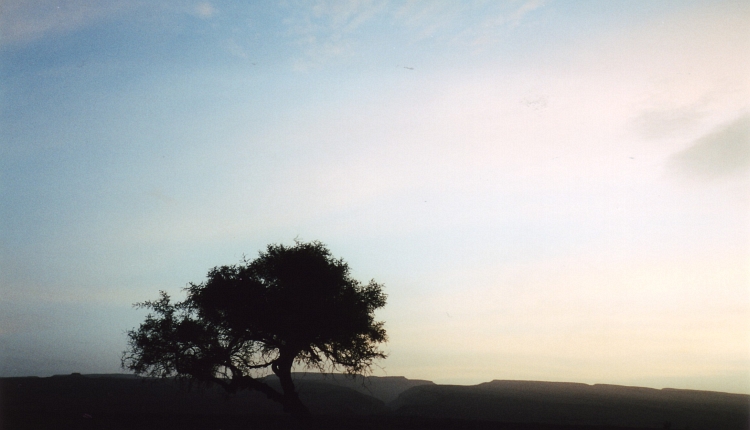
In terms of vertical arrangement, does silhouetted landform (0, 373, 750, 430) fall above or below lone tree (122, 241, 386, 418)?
below

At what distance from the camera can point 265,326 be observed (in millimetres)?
36688

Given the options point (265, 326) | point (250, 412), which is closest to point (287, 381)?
point (265, 326)

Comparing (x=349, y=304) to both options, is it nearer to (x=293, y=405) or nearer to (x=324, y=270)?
(x=324, y=270)

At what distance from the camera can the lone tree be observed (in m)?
36.3

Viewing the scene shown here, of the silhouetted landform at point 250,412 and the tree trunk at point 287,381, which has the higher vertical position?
the tree trunk at point 287,381

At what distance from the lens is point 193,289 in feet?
127

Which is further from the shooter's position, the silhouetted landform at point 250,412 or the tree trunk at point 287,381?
the silhouetted landform at point 250,412

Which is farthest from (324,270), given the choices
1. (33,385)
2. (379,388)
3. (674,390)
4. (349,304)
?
(379,388)

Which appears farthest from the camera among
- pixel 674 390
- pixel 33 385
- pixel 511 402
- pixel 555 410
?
pixel 674 390

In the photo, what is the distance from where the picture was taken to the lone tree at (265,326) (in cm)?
3634

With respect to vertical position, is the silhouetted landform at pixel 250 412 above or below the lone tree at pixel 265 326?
below

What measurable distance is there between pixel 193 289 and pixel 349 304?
11.3 m

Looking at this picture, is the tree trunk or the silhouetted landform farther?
the silhouetted landform

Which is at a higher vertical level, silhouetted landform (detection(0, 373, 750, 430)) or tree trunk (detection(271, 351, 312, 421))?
tree trunk (detection(271, 351, 312, 421))
